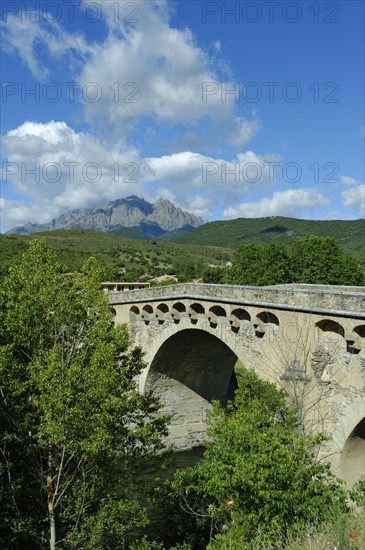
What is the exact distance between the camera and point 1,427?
35.4 feet

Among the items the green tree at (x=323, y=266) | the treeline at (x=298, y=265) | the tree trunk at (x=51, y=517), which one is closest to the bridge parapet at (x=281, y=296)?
the tree trunk at (x=51, y=517)

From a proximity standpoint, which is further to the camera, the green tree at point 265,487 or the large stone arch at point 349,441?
the large stone arch at point 349,441

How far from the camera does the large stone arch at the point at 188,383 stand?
937 inches

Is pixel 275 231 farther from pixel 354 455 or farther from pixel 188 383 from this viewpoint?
pixel 354 455

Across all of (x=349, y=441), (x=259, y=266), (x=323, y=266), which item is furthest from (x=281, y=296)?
(x=259, y=266)

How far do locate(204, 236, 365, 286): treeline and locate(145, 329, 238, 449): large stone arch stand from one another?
14.5 metres

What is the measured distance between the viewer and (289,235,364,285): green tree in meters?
36.6

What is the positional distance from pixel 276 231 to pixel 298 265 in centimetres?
12008

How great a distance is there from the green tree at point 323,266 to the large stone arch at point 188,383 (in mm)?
A: 15386

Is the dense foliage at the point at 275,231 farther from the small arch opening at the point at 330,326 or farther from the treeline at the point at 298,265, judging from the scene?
the small arch opening at the point at 330,326

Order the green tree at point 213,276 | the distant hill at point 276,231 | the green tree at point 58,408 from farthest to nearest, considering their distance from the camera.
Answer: the distant hill at point 276,231
the green tree at point 213,276
the green tree at point 58,408

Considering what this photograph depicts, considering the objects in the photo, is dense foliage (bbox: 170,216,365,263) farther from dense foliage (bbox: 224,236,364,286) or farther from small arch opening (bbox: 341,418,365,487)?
small arch opening (bbox: 341,418,365,487)

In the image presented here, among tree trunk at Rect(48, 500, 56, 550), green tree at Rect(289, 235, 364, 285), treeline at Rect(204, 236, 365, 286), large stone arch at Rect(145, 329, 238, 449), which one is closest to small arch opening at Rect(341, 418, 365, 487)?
tree trunk at Rect(48, 500, 56, 550)

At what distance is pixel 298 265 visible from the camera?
38250 mm
